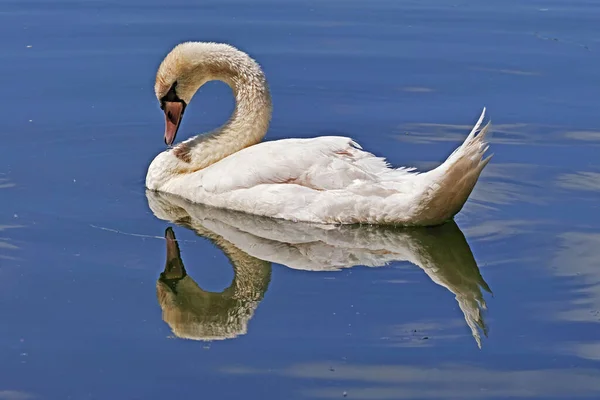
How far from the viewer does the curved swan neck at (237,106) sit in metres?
10.5

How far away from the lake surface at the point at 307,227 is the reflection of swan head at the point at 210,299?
0.8 inches

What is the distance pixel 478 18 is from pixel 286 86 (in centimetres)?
361

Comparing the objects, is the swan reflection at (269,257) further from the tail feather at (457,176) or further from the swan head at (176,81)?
the swan head at (176,81)

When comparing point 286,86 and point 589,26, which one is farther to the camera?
point 589,26

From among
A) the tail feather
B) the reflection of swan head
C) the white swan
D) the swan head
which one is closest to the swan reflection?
the reflection of swan head

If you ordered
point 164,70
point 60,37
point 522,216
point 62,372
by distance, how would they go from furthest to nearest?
point 60,37, point 164,70, point 522,216, point 62,372

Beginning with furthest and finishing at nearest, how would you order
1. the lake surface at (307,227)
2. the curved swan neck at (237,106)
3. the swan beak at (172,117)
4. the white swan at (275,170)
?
the swan beak at (172,117) → the curved swan neck at (237,106) → the white swan at (275,170) → the lake surface at (307,227)

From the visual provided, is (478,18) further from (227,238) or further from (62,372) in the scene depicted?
(62,372)

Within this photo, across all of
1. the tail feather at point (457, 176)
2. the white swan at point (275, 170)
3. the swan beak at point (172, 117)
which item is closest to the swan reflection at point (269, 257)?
the white swan at point (275, 170)

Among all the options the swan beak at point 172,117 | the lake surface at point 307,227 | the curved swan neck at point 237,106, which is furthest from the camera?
the swan beak at point 172,117

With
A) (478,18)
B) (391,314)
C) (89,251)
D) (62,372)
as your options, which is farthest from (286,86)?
(62,372)

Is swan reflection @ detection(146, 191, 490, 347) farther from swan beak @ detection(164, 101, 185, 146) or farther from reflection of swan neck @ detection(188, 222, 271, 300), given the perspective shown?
swan beak @ detection(164, 101, 185, 146)

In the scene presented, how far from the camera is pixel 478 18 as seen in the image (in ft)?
51.4

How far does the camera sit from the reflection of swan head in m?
7.88
